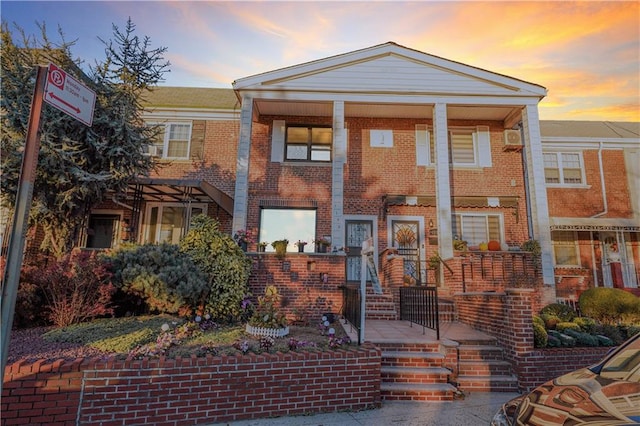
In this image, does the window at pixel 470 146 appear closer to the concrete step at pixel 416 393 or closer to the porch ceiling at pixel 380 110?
the porch ceiling at pixel 380 110

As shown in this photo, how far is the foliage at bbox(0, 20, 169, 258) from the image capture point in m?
7.73

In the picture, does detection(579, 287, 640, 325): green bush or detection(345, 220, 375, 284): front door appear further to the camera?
detection(345, 220, 375, 284): front door

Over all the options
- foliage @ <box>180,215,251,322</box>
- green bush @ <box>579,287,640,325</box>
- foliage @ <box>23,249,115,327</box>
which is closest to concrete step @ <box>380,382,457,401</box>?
foliage @ <box>180,215,251,322</box>

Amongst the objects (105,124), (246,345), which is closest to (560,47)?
(246,345)

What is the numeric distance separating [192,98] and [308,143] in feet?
17.5

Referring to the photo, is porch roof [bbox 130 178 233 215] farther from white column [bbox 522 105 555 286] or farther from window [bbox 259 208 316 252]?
white column [bbox 522 105 555 286]

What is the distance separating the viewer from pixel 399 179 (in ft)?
39.4

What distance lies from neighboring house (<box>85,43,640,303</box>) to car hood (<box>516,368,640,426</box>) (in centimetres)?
769

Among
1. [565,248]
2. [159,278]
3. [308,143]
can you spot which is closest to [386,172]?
[308,143]

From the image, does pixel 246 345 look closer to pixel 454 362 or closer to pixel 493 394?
pixel 454 362

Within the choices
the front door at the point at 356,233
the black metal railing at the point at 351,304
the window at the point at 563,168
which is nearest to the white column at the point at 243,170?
the front door at the point at 356,233

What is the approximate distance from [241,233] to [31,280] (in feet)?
13.6

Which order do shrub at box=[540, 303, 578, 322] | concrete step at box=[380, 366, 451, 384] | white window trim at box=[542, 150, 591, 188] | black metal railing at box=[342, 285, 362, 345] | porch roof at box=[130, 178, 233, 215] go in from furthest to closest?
white window trim at box=[542, 150, 591, 188]
porch roof at box=[130, 178, 233, 215]
shrub at box=[540, 303, 578, 322]
black metal railing at box=[342, 285, 362, 345]
concrete step at box=[380, 366, 451, 384]

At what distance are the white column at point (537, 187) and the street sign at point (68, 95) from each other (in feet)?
36.9
